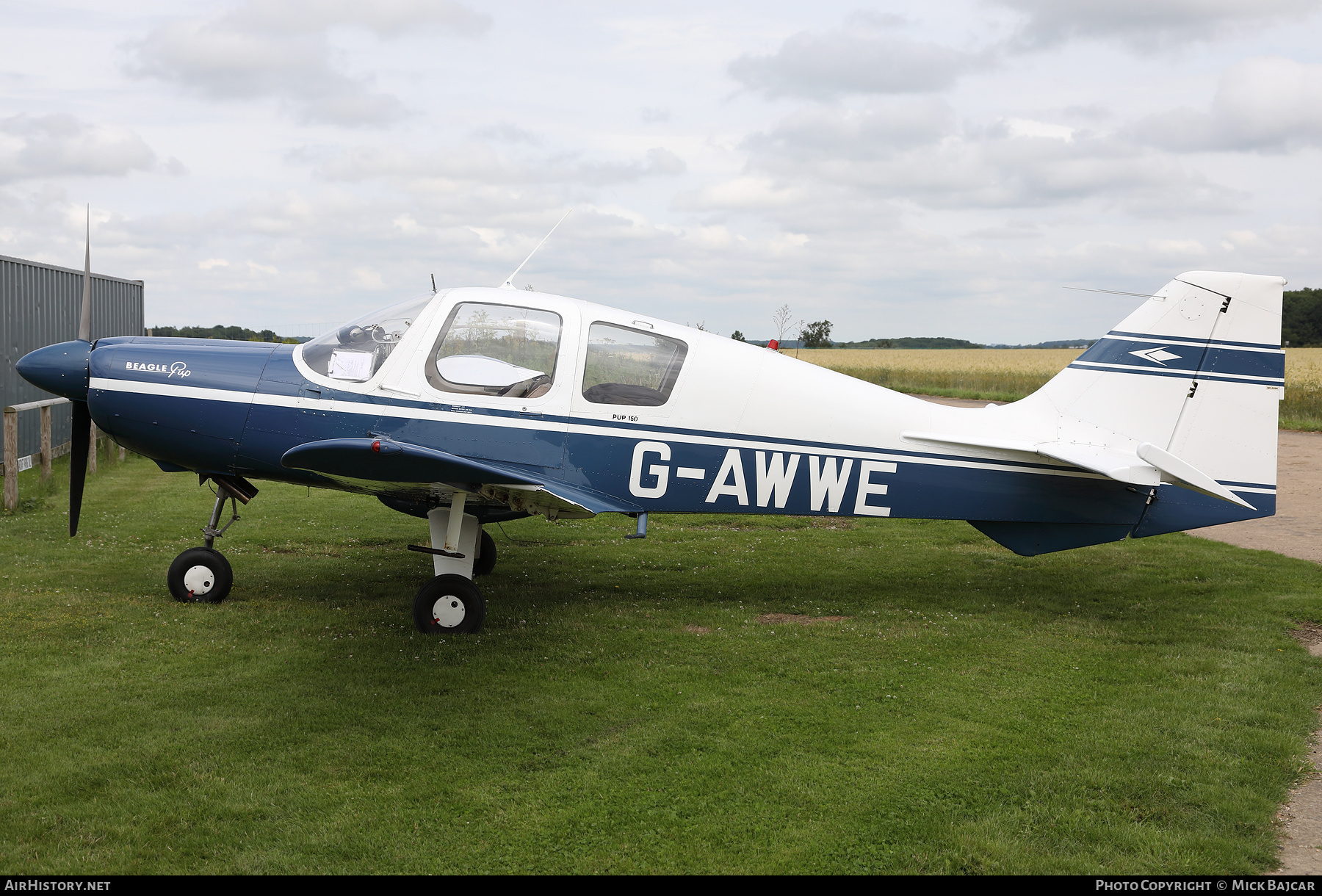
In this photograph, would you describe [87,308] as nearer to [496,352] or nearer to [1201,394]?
[496,352]

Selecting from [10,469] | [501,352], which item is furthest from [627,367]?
[10,469]

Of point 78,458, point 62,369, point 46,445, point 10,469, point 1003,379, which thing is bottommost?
point 10,469

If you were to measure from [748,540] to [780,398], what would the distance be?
370 cm

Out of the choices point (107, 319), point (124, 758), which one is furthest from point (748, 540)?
point (107, 319)

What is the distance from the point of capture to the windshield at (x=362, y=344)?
6391 millimetres

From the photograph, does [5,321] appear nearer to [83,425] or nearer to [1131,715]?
[83,425]

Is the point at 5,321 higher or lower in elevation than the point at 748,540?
higher

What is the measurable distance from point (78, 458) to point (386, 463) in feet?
11.9

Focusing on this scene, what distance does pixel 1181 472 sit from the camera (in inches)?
254

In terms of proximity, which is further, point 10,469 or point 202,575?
point 10,469

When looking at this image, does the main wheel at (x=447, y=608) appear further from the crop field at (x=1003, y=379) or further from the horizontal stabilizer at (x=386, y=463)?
the crop field at (x=1003, y=379)

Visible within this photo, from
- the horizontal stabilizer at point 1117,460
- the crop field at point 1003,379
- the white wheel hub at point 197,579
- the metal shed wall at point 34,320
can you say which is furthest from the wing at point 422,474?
the crop field at point 1003,379

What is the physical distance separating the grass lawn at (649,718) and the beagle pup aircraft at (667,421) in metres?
0.81

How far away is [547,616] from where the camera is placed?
22.6 feet
